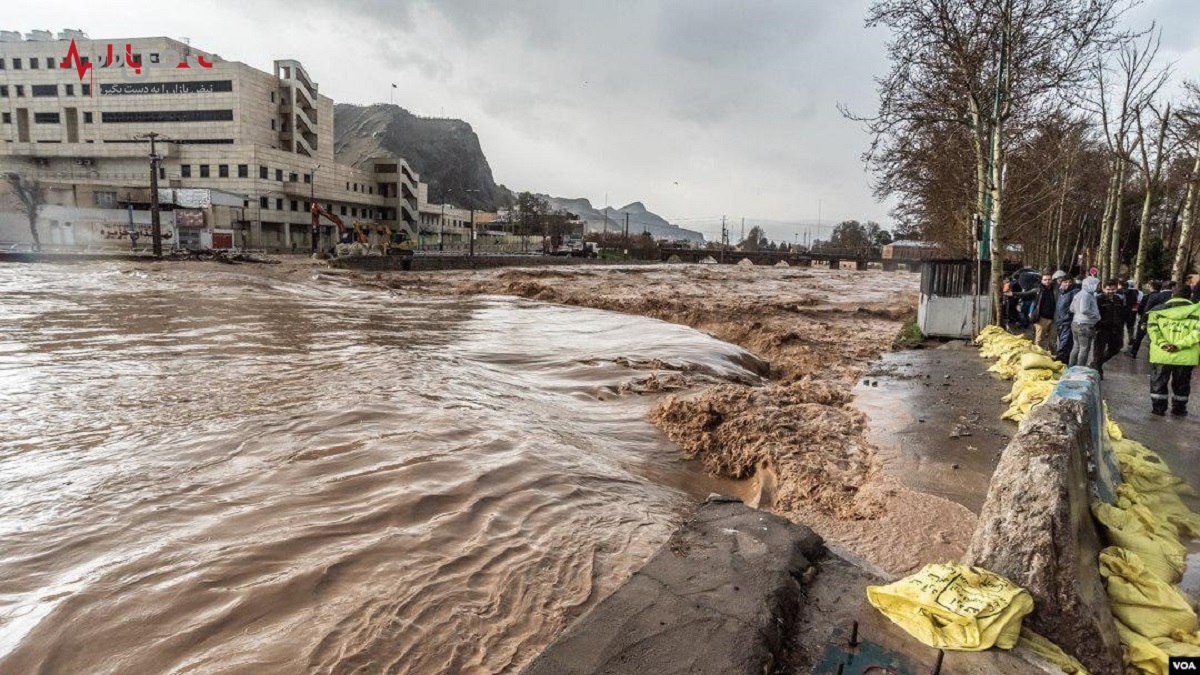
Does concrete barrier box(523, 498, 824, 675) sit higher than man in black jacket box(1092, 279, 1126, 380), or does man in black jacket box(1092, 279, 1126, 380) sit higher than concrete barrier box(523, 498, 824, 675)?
man in black jacket box(1092, 279, 1126, 380)

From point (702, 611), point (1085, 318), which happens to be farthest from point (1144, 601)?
point (1085, 318)

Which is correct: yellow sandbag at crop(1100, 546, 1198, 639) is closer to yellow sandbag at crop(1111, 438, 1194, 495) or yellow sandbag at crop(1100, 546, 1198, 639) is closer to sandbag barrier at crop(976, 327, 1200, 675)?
sandbag barrier at crop(976, 327, 1200, 675)

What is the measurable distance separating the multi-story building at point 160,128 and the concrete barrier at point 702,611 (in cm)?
6521

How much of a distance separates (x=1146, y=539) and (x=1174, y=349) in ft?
15.0

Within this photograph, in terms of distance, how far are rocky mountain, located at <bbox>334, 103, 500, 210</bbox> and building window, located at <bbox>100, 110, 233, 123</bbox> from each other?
80.2m

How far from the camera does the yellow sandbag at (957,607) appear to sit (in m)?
2.77

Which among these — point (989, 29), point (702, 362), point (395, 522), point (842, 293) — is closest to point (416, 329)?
point (702, 362)

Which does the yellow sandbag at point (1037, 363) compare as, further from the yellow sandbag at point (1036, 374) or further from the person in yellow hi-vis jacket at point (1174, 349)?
the person in yellow hi-vis jacket at point (1174, 349)

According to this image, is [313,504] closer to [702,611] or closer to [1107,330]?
[702,611]

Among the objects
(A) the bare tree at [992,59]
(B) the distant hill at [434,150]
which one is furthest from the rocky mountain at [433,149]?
(A) the bare tree at [992,59]

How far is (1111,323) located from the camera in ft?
30.8

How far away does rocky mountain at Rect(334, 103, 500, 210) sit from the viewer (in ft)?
515

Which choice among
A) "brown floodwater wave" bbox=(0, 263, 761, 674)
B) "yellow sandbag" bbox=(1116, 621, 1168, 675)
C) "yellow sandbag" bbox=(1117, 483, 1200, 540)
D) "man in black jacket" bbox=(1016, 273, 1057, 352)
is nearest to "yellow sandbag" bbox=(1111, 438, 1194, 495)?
"yellow sandbag" bbox=(1117, 483, 1200, 540)

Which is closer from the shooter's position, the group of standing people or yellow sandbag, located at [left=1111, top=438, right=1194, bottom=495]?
yellow sandbag, located at [left=1111, top=438, right=1194, bottom=495]
